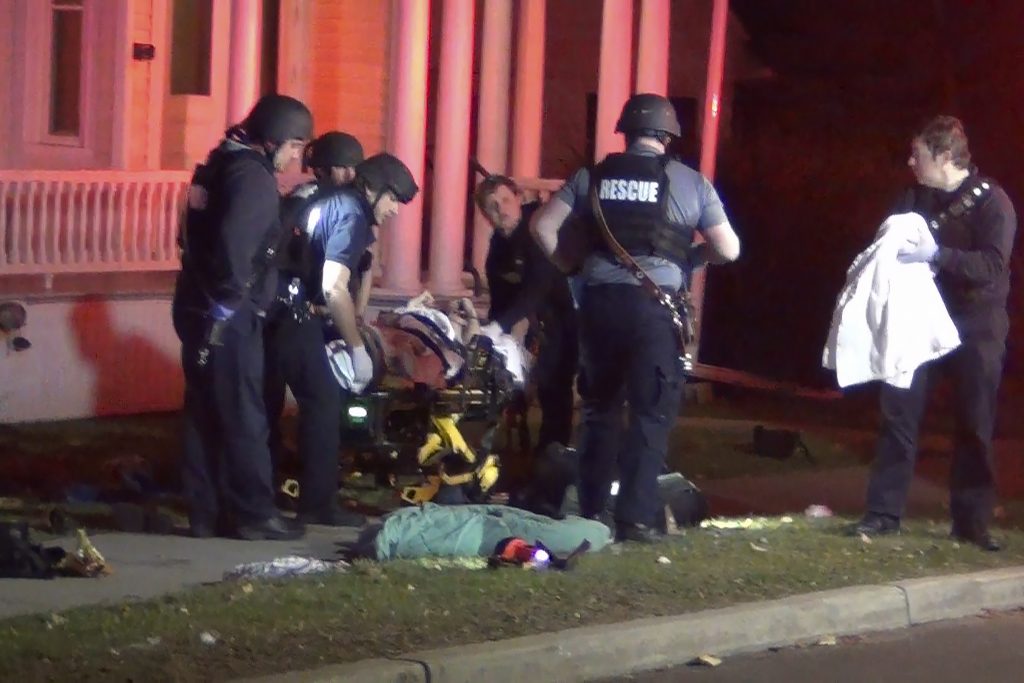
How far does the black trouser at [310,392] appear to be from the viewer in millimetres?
8617

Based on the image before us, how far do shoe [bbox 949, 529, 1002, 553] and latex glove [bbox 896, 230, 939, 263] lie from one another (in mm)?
1329

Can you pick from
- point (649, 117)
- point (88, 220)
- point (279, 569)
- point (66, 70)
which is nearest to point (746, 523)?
point (649, 117)

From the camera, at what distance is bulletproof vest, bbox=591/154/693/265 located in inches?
318

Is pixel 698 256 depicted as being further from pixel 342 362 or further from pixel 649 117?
pixel 342 362

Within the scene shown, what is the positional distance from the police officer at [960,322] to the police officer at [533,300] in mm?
1880

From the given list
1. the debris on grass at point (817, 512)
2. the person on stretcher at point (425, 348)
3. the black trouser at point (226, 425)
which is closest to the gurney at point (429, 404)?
the person on stretcher at point (425, 348)

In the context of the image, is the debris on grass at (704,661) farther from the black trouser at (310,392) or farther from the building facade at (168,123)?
the building facade at (168,123)

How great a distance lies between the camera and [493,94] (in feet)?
49.3

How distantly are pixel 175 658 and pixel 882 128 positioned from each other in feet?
46.2

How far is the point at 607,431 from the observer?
27.6 ft

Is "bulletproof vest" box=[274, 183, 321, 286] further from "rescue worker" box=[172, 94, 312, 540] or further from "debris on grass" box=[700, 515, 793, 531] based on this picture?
"debris on grass" box=[700, 515, 793, 531]

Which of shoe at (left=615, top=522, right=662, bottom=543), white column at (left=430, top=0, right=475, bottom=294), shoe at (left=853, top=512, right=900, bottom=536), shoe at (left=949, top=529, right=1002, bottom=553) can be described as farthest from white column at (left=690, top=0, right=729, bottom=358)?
shoe at (left=615, top=522, right=662, bottom=543)

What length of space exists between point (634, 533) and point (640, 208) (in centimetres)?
144

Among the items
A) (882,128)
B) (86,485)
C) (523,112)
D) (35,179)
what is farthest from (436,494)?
(882,128)
